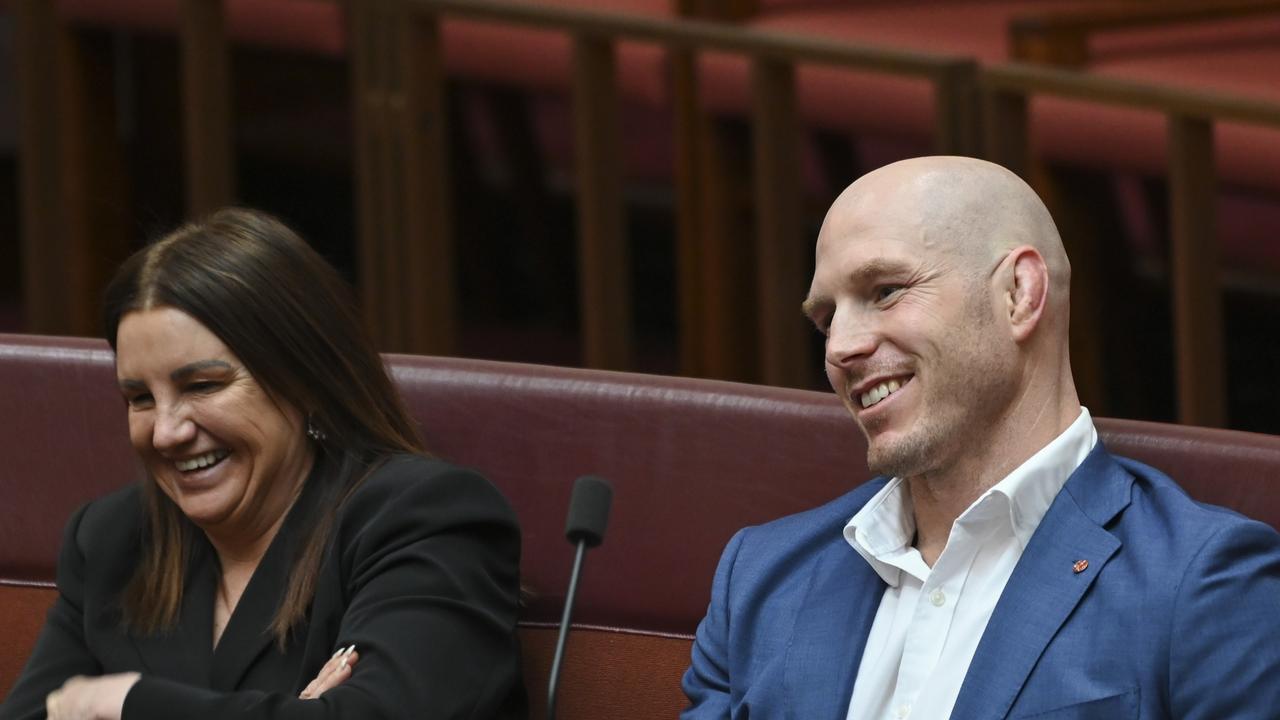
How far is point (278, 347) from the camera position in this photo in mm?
1854

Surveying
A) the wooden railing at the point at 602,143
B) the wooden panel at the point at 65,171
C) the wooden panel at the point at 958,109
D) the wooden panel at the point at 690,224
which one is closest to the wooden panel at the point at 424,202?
the wooden railing at the point at 602,143

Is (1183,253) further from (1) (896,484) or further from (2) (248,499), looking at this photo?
(2) (248,499)

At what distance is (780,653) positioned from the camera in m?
1.62

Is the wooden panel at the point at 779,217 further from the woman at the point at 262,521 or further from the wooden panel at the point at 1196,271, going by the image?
the woman at the point at 262,521

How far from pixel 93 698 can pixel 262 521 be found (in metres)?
0.26

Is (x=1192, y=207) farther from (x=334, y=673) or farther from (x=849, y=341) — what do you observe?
(x=334, y=673)

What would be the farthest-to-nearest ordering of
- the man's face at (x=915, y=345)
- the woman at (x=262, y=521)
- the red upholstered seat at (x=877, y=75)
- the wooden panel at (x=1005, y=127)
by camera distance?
the red upholstered seat at (x=877, y=75) → the wooden panel at (x=1005, y=127) → the woman at (x=262, y=521) → the man's face at (x=915, y=345)

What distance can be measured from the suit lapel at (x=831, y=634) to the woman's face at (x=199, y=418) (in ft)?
1.82

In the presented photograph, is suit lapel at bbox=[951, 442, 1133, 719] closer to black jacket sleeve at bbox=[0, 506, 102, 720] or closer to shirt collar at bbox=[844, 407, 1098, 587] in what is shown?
shirt collar at bbox=[844, 407, 1098, 587]

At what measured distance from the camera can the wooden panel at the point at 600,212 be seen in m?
2.76

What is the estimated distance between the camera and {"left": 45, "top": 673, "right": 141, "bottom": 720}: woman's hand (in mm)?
1691

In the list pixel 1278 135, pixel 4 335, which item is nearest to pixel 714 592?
pixel 4 335

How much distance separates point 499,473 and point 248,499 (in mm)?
250

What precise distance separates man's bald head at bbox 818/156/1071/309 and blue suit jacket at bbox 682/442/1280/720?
173 millimetres
